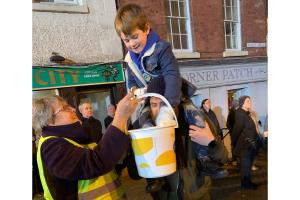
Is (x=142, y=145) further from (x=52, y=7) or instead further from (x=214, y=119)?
(x=52, y=7)

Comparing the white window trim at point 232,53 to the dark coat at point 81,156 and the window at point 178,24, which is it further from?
the dark coat at point 81,156

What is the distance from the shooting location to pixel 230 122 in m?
0.75

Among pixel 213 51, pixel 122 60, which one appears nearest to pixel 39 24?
pixel 122 60

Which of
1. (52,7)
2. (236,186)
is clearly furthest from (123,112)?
(236,186)

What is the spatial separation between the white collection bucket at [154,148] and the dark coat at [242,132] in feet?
0.76

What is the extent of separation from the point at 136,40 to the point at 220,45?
26 cm

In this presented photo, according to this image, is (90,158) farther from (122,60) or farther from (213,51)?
(213,51)

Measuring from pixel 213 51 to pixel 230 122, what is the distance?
7.7 inches

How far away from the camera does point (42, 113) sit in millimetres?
612

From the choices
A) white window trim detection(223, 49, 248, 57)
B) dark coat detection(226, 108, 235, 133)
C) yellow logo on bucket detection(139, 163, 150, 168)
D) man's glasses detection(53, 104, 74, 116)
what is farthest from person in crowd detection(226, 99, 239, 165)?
man's glasses detection(53, 104, 74, 116)

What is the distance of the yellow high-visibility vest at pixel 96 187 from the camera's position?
2.00 ft

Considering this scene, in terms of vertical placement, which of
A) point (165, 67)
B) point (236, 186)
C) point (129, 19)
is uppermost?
point (129, 19)

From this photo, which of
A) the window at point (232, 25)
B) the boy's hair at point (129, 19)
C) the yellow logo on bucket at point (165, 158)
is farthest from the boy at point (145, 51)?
the window at point (232, 25)

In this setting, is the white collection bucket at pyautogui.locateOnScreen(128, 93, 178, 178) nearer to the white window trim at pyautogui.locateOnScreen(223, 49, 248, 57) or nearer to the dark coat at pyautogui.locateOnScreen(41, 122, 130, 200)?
the dark coat at pyautogui.locateOnScreen(41, 122, 130, 200)
